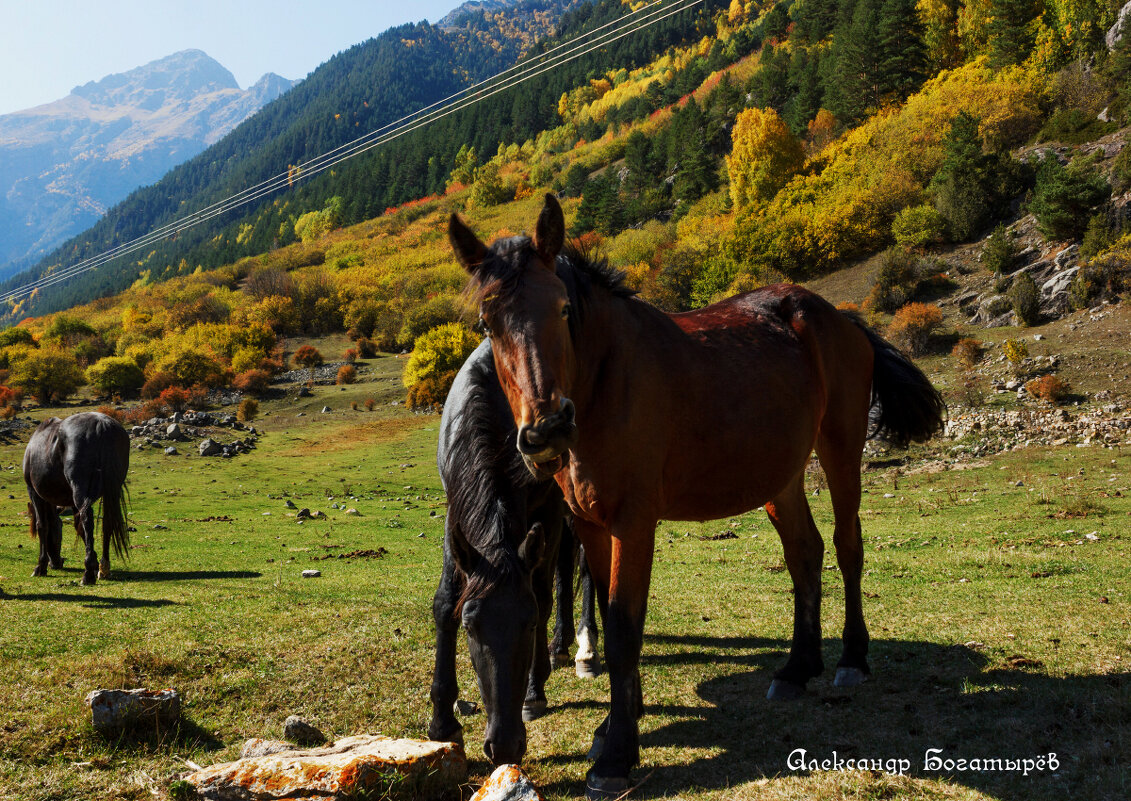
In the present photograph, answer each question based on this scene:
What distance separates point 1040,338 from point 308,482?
27590 millimetres

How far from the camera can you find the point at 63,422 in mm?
11273

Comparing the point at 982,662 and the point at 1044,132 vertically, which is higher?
the point at 1044,132

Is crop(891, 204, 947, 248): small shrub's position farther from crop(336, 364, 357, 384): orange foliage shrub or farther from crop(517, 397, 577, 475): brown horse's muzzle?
crop(517, 397, 577, 475): brown horse's muzzle

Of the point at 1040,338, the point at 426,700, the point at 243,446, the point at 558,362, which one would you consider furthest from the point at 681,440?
the point at 243,446

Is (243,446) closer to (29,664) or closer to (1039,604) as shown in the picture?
(29,664)

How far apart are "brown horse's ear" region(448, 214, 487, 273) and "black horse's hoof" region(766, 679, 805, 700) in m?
3.55

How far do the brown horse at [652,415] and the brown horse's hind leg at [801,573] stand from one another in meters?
0.01

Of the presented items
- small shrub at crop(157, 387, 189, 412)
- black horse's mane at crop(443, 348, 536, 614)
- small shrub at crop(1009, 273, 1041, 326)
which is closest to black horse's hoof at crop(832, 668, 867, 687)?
black horse's mane at crop(443, 348, 536, 614)

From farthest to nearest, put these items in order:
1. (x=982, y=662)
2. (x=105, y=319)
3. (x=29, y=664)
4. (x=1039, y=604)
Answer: (x=105, y=319), (x=1039, y=604), (x=29, y=664), (x=982, y=662)

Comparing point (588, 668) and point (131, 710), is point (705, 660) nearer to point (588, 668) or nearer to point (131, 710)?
point (588, 668)

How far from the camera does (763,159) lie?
59.3 metres

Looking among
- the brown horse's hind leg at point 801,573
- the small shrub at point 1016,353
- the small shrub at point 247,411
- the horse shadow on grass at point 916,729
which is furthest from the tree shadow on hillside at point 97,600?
the small shrub at point 247,411

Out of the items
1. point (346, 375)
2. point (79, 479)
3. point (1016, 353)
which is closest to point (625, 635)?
point (79, 479)

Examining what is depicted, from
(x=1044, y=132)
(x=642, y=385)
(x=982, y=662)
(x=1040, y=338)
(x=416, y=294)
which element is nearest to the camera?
(x=642, y=385)
